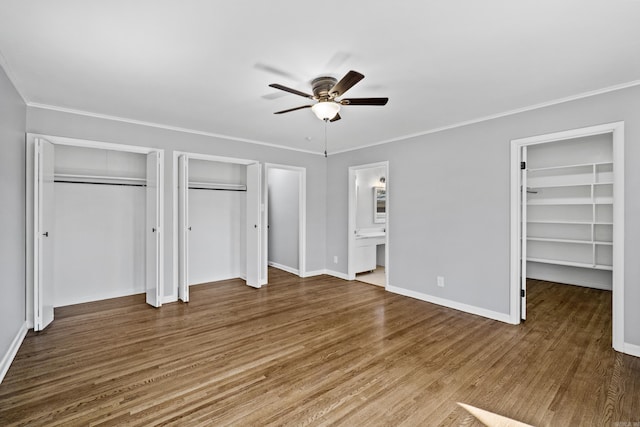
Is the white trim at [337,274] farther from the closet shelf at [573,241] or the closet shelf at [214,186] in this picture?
the closet shelf at [573,241]

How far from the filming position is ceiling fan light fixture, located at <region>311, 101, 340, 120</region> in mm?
2643

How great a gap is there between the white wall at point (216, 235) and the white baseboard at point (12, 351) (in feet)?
7.44

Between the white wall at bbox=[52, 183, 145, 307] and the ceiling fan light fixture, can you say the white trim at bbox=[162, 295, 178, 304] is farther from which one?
the ceiling fan light fixture

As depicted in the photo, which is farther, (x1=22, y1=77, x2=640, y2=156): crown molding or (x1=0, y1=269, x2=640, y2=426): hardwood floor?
(x1=22, y1=77, x2=640, y2=156): crown molding

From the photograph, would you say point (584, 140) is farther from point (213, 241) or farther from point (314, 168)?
point (213, 241)

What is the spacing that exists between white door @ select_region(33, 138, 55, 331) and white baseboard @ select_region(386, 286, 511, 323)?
4.44 m

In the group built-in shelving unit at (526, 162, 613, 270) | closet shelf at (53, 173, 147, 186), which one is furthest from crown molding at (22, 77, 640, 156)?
built-in shelving unit at (526, 162, 613, 270)

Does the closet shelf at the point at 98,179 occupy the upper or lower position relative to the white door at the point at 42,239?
upper

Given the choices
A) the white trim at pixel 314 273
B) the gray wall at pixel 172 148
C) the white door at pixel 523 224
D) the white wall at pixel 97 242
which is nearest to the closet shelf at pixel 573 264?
the white door at pixel 523 224

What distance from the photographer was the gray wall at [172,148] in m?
3.53

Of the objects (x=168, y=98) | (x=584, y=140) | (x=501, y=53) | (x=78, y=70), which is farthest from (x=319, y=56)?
(x=584, y=140)

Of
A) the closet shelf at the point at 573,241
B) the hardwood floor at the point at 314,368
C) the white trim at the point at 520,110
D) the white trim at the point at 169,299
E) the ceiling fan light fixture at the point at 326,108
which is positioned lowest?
the hardwood floor at the point at 314,368

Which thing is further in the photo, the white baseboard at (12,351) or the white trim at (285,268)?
the white trim at (285,268)

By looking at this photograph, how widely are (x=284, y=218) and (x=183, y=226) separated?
2633 millimetres
